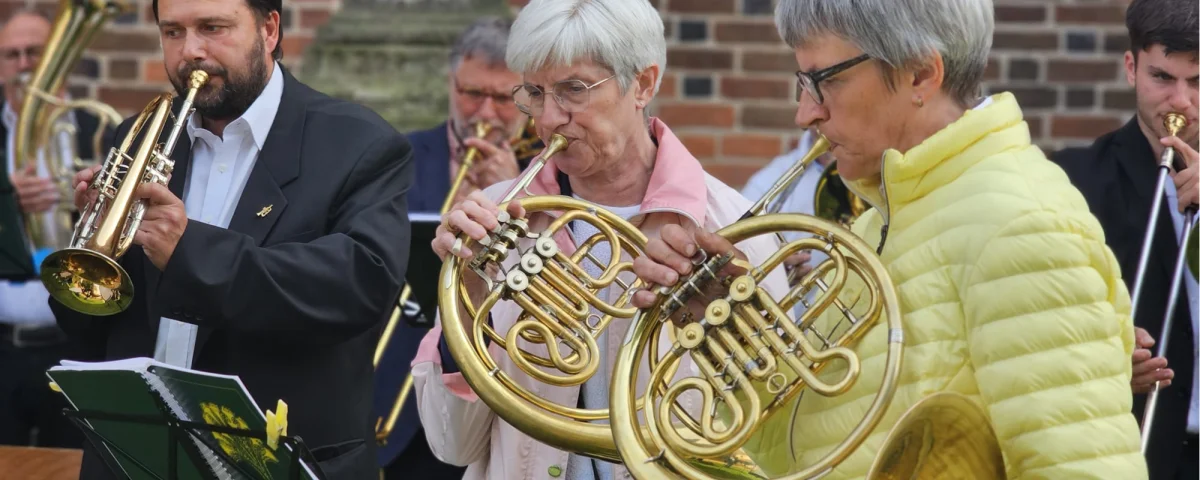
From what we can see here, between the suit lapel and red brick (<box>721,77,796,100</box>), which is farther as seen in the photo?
red brick (<box>721,77,796,100</box>)

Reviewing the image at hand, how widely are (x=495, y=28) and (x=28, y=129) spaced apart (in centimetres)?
185

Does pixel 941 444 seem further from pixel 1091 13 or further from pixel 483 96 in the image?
pixel 1091 13

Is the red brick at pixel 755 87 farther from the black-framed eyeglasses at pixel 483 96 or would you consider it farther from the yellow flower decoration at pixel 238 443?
the yellow flower decoration at pixel 238 443

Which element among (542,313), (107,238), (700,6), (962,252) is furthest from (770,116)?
(962,252)

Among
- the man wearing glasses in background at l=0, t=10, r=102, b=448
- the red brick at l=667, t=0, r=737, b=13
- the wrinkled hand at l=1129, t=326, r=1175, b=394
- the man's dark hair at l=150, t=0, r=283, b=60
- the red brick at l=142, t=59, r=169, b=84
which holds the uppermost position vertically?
the man's dark hair at l=150, t=0, r=283, b=60

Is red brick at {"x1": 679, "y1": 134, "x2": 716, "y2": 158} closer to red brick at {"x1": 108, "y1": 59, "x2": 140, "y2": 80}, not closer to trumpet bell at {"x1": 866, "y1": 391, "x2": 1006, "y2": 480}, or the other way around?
red brick at {"x1": 108, "y1": 59, "x2": 140, "y2": 80}

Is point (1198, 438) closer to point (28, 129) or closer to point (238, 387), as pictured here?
point (238, 387)

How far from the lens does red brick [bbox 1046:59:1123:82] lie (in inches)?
207

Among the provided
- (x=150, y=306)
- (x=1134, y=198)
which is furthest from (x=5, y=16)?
(x=1134, y=198)

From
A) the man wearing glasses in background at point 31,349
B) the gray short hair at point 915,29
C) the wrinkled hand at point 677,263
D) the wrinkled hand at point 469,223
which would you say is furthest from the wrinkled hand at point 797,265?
the man wearing glasses in background at point 31,349

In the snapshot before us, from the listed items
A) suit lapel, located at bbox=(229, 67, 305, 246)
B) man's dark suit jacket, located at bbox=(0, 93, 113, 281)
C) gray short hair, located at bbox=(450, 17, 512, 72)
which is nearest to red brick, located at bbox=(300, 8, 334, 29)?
gray short hair, located at bbox=(450, 17, 512, 72)

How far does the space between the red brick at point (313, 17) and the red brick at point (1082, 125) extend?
2736 millimetres

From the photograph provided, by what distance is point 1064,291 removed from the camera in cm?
182

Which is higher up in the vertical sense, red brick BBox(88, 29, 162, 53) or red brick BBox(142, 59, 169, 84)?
red brick BBox(88, 29, 162, 53)
